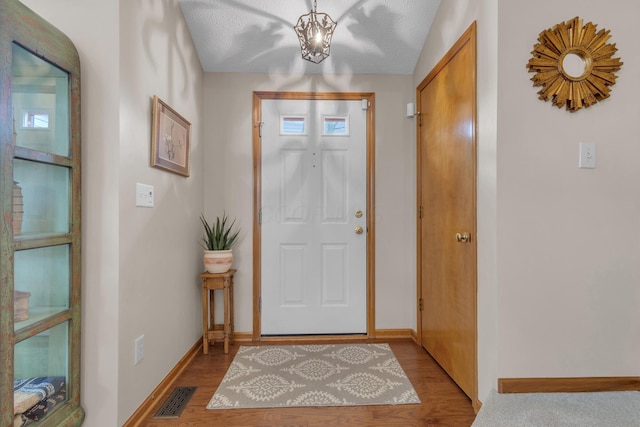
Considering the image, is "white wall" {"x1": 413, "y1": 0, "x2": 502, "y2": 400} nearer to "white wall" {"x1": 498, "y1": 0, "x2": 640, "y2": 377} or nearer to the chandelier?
"white wall" {"x1": 498, "y1": 0, "x2": 640, "y2": 377}

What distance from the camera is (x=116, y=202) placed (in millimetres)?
1482

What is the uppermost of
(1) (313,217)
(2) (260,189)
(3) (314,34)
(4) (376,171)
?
(3) (314,34)

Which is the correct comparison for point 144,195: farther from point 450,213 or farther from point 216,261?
point 450,213

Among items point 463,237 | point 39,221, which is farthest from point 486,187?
point 39,221

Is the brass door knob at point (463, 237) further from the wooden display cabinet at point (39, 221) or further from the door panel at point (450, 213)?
the wooden display cabinet at point (39, 221)

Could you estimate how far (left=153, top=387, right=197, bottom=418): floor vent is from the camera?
5.60 ft

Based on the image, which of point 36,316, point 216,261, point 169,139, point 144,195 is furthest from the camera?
point 216,261

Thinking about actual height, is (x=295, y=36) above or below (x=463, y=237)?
above

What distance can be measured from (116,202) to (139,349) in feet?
2.47

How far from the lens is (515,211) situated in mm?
1576

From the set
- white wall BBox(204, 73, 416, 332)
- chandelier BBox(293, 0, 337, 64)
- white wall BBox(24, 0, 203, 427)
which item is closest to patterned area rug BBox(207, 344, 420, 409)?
white wall BBox(204, 73, 416, 332)

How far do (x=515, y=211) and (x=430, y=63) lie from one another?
136cm

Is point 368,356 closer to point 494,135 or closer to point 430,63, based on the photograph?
point 494,135

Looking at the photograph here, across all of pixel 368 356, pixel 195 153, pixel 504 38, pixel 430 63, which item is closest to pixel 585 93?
pixel 504 38
